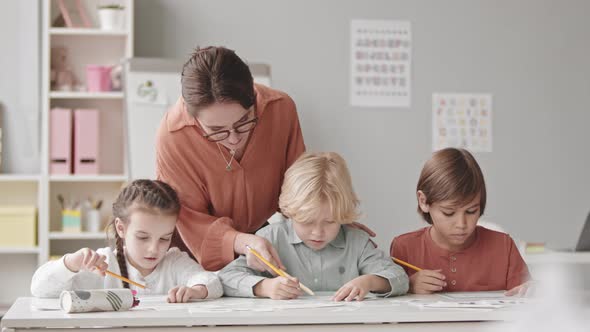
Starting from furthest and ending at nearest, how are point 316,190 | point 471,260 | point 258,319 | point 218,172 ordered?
point 471,260 < point 218,172 < point 316,190 < point 258,319

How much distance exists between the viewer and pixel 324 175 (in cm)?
171

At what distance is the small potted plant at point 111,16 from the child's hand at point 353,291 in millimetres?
2790

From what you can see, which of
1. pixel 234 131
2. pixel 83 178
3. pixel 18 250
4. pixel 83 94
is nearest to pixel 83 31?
pixel 83 94

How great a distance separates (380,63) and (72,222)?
1823 millimetres

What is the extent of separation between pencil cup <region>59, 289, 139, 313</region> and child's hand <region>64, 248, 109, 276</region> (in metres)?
0.24

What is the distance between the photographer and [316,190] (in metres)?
1.68

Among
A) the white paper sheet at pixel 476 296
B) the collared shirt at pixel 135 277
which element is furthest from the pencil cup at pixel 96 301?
the white paper sheet at pixel 476 296

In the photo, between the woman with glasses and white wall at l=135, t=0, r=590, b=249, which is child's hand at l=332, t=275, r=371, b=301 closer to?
the woman with glasses

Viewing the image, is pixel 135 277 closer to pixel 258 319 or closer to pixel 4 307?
pixel 258 319

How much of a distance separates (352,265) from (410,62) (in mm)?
2877

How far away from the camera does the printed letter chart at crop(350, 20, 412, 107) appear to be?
4406 mm

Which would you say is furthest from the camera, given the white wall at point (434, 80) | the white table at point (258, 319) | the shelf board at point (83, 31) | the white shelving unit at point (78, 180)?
the white wall at point (434, 80)

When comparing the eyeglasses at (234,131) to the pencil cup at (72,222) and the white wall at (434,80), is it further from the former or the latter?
the white wall at (434,80)

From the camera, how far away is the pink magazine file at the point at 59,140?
3.96 m
